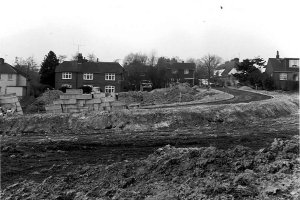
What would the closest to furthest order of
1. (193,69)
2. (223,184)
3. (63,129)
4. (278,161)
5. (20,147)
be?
(223,184)
(278,161)
(20,147)
(63,129)
(193,69)

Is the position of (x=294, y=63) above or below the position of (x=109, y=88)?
above

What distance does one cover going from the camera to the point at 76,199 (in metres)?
6.93

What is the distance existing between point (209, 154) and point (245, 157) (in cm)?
86

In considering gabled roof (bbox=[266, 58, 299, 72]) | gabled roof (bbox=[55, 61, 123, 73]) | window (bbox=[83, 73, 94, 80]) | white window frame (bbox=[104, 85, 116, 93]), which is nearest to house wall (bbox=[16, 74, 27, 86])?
gabled roof (bbox=[55, 61, 123, 73])

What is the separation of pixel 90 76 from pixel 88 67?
5.47 ft

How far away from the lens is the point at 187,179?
23.8 ft

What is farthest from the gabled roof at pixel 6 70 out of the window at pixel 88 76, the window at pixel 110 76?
the window at pixel 110 76

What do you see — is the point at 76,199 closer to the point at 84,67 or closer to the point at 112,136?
the point at 112,136

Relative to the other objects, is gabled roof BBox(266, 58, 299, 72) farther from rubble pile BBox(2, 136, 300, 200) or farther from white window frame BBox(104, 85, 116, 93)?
rubble pile BBox(2, 136, 300, 200)

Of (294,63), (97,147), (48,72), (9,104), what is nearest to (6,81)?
(48,72)

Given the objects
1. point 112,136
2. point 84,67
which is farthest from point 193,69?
point 112,136

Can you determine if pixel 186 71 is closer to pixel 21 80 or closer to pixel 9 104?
pixel 21 80

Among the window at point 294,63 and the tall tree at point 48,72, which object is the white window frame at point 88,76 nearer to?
the tall tree at point 48,72

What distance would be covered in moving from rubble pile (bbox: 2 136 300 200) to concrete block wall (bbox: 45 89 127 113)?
13812 millimetres
